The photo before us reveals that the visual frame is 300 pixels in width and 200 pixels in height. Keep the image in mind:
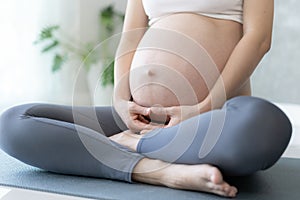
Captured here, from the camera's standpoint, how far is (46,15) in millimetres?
2594

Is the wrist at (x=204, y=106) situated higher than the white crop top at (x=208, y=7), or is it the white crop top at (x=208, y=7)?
the white crop top at (x=208, y=7)

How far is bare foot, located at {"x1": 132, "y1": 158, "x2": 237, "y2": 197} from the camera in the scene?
92 cm

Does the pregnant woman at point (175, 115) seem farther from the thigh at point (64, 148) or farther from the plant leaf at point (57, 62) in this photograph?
the plant leaf at point (57, 62)

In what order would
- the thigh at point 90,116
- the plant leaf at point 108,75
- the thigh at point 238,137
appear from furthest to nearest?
1. the plant leaf at point 108,75
2. the thigh at point 90,116
3. the thigh at point 238,137

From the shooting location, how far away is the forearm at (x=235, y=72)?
1163 millimetres

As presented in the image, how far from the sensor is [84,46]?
272 cm

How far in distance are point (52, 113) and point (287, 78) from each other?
52.2 inches

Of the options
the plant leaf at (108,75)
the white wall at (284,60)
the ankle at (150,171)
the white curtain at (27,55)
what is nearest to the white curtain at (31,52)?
the white curtain at (27,55)

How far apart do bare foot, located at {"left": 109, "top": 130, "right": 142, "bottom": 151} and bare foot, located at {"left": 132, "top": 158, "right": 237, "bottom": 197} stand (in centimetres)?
9

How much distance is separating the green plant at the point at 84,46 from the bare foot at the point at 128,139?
1255mm

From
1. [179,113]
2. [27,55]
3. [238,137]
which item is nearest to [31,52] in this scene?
[27,55]

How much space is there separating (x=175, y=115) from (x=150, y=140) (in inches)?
4.2

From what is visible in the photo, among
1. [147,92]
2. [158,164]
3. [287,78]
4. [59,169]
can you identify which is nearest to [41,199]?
[59,169]

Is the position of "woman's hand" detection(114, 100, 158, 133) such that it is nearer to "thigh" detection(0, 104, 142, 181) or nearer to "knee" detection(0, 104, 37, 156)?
"thigh" detection(0, 104, 142, 181)
